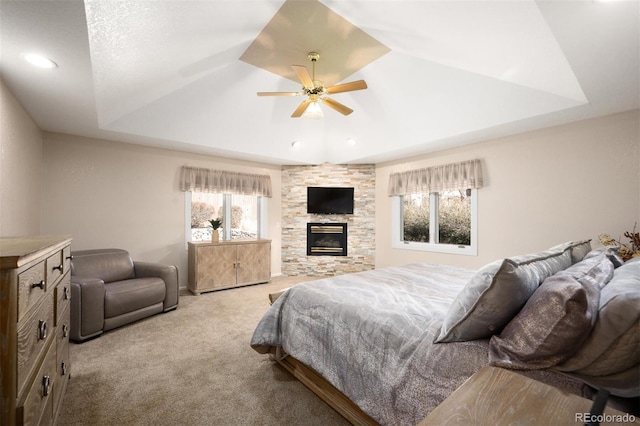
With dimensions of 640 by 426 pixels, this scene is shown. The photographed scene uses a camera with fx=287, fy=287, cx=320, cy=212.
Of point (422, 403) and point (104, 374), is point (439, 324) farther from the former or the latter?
point (104, 374)

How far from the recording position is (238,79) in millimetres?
3688

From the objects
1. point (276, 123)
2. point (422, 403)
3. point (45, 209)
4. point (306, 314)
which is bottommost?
point (422, 403)

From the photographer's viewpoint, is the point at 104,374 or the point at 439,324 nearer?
the point at 439,324

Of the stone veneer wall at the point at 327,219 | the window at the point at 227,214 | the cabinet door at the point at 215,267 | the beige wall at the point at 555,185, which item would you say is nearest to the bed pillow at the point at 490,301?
the beige wall at the point at 555,185

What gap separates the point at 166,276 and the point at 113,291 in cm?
63

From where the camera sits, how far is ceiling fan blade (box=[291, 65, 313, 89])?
101 inches

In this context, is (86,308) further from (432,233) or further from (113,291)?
(432,233)

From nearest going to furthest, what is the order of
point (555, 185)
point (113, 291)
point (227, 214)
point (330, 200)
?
point (113, 291), point (555, 185), point (227, 214), point (330, 200)

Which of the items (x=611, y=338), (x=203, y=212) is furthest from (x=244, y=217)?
(x=611, y=338)

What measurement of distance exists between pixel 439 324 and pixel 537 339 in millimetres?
468

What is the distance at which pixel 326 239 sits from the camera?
6.11 m

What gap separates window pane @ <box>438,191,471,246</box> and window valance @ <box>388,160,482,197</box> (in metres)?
0.28

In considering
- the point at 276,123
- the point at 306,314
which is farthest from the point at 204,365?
the point at 276,123

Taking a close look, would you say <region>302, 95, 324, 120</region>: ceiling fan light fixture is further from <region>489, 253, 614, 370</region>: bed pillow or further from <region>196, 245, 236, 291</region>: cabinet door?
<region>196, 245, 236, 291</region>: cabinet door
